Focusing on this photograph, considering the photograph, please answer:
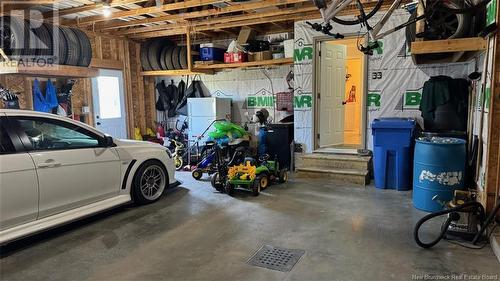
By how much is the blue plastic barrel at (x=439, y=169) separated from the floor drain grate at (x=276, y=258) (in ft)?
6.49

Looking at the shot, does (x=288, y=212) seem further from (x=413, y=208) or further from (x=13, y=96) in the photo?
(x=13, y=96)

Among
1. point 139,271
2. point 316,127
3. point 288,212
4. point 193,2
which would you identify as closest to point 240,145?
point 316,127

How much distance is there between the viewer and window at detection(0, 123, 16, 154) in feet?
10.3

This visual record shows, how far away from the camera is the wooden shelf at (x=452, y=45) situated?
3.66 metres

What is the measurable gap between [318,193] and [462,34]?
2.74m

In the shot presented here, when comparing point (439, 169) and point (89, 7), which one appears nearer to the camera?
point (439, 169)

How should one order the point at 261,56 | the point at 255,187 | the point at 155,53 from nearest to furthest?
the point at 255,187 → the point at 261,56 → the point at 155,53

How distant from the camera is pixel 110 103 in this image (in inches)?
316

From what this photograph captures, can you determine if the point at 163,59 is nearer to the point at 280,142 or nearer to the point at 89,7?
the point at 89,7

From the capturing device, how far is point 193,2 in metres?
5.30

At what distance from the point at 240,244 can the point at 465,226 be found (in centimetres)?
219

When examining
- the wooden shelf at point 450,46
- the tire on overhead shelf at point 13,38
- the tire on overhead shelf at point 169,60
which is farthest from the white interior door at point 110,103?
the wooden shelf at point 450,46

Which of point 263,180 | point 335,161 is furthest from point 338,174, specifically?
point 263,180

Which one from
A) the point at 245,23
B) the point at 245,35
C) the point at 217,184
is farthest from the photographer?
the point at 245,35
